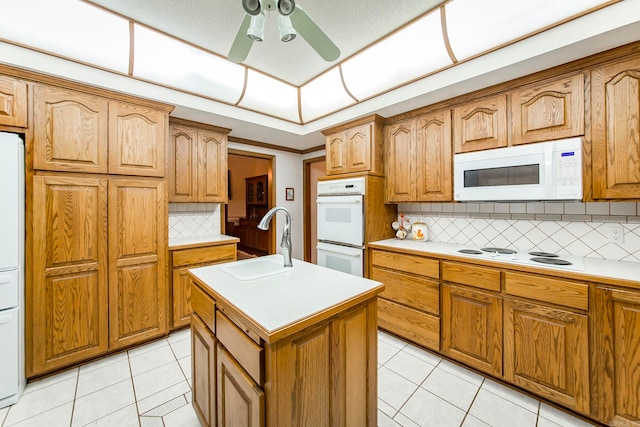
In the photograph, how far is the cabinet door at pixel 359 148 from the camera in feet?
9.39

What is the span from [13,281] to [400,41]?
3380 millimetres

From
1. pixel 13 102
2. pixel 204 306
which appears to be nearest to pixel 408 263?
pixel 204 306

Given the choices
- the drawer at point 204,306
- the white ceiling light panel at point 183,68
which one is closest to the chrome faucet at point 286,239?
the drawer at point 204,306

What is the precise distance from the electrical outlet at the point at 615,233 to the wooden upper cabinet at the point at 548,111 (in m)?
0.76

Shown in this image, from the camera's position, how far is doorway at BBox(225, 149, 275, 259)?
20.7 ft

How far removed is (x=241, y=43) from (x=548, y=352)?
272 centimetres

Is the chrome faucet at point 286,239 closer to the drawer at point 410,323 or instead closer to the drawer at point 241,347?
the drawer at point 241,347

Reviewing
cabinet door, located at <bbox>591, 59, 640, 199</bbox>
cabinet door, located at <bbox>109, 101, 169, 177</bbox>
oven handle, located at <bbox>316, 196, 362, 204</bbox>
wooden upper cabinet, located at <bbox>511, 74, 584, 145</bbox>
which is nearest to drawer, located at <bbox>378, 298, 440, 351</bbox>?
oven handle, located at <bbox>316, 196, 362, 204</bbox>

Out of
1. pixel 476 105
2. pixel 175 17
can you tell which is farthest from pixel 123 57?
pixel 476 105

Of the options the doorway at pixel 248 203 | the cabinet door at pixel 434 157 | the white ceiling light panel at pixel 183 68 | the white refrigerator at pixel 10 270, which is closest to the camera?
the white refrigerator at pixel 10 270

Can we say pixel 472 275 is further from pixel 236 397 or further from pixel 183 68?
pixel 183 68

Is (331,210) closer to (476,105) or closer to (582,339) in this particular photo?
(476,105)

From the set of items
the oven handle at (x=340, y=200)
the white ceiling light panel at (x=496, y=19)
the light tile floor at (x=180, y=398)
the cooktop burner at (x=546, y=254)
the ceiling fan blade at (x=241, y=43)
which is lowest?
the light tile floor at (x=180, y=398)

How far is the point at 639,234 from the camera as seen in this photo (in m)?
1.80
